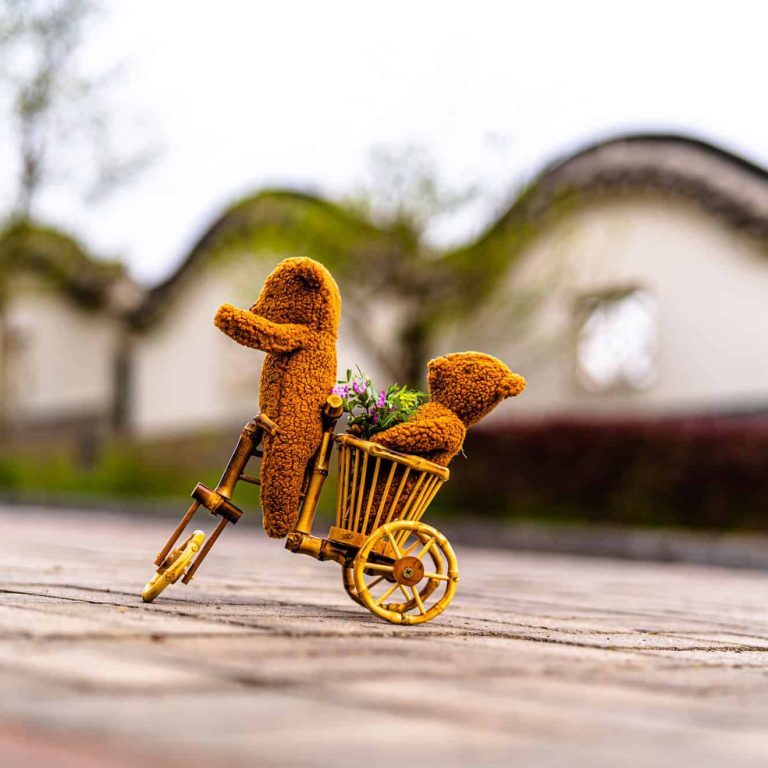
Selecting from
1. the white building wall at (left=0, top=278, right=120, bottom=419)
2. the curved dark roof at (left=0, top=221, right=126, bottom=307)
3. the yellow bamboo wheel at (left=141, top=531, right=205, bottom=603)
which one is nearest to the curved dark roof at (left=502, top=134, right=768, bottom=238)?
the curved dark roof at (left=0, top=221, right=126, bottom=307)

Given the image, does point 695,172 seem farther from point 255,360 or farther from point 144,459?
point 144,459

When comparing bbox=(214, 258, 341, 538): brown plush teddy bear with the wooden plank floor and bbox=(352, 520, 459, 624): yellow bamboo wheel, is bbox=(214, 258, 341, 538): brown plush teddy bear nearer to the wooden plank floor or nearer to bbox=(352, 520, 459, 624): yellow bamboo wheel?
bbox=(352, 520, 459, 624): yellow bamboo wheel

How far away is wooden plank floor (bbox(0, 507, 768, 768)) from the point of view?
1.88m

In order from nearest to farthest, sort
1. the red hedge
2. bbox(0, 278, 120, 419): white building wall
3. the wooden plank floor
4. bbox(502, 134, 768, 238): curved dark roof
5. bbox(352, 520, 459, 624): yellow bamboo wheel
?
the wooden plank floor < bbox(352, 520, 459, 624): yellow bamboo wheel < the red hedge < bbox(502, 134, 768, 238): curved dark roof < bbox(0, 278, 120, 419): white building wall

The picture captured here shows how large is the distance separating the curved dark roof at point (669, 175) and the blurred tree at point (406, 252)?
73cm

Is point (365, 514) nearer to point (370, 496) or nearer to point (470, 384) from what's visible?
point (370, 496)

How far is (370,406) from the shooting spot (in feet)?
11.8

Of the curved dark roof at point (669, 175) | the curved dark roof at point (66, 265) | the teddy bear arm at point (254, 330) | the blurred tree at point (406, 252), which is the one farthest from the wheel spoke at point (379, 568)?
the curved dark roof at point (66, 265)

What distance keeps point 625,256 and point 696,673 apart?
10.3 metres

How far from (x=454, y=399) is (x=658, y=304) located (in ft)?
30.7

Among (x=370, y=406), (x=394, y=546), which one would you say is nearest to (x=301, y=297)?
(x=370, y=406)

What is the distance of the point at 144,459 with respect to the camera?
17.7 metres

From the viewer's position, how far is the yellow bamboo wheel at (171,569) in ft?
11.5

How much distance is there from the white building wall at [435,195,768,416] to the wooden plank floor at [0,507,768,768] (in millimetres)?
7739
